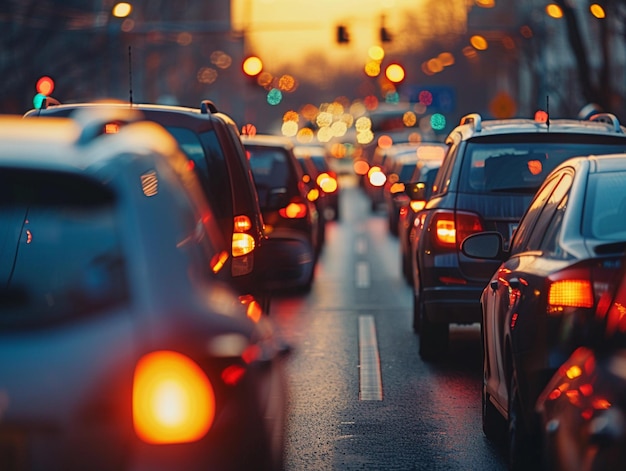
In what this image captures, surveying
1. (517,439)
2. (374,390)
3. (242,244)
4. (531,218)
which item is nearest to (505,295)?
(517,439)

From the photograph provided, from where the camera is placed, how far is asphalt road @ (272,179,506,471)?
25.9 ft

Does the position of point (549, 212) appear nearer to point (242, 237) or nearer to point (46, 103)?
point (242, 237)

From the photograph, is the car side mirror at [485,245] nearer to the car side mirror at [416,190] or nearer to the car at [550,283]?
the car at [550,283]

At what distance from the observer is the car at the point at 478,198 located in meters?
10.8

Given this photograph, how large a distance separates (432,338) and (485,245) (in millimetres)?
3435

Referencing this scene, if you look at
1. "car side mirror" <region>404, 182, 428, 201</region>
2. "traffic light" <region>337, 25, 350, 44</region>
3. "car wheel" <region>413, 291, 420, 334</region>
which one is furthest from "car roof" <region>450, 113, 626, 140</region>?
"traffic light" <region>337, 25, 350, 44</region>

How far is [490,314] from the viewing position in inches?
308

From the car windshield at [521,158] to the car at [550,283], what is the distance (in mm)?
2982

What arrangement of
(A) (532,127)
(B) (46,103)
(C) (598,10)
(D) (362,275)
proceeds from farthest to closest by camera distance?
(C) (598,10)
(D) (362,275)
(A) (532,127)
(B) (46,103)

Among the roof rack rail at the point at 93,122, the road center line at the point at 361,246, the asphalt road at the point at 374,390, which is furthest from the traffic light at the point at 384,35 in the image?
the roof rack rail at the point at 93,122

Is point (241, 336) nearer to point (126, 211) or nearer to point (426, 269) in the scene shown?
point (126, 211)

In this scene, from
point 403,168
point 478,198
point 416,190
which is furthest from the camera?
point 403,168

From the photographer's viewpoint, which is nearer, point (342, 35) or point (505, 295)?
point (505, 295)

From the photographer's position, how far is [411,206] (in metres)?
16.5
